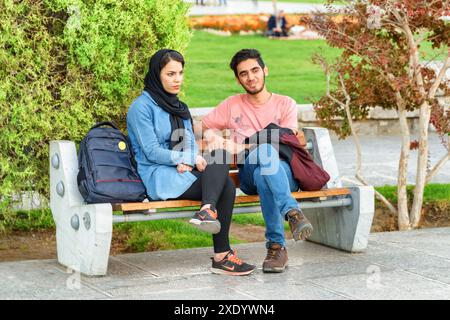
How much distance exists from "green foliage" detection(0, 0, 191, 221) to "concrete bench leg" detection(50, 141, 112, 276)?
0.42 metres

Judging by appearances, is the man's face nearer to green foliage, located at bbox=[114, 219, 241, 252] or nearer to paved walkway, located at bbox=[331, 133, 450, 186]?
green foliage, located at bbox=[114, 219, 241, 252]

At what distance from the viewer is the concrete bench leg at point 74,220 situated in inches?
223

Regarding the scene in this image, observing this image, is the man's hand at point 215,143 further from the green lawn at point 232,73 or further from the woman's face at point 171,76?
the green lawn at point 232,73

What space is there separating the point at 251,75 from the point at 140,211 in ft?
3.83

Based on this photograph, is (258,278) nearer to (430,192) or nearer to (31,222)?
(31,222)

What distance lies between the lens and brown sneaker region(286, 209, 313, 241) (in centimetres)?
577

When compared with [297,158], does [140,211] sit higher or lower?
lower

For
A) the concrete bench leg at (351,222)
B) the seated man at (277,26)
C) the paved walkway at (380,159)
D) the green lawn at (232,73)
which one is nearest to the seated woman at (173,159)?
the concrete bench leg at (351,222)

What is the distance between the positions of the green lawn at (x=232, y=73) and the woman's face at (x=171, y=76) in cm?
613

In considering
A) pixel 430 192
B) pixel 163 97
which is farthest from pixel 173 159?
pixel 430 192

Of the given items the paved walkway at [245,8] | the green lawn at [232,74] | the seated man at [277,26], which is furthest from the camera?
the paved walkway at [245,8]

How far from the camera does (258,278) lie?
5.82 meters

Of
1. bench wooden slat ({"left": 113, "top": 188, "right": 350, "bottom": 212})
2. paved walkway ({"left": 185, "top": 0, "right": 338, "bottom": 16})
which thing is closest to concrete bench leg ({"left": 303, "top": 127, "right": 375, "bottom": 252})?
bench wooden slat ({"left": 113, "top": 188, "right": 350, "bottom": 212})
